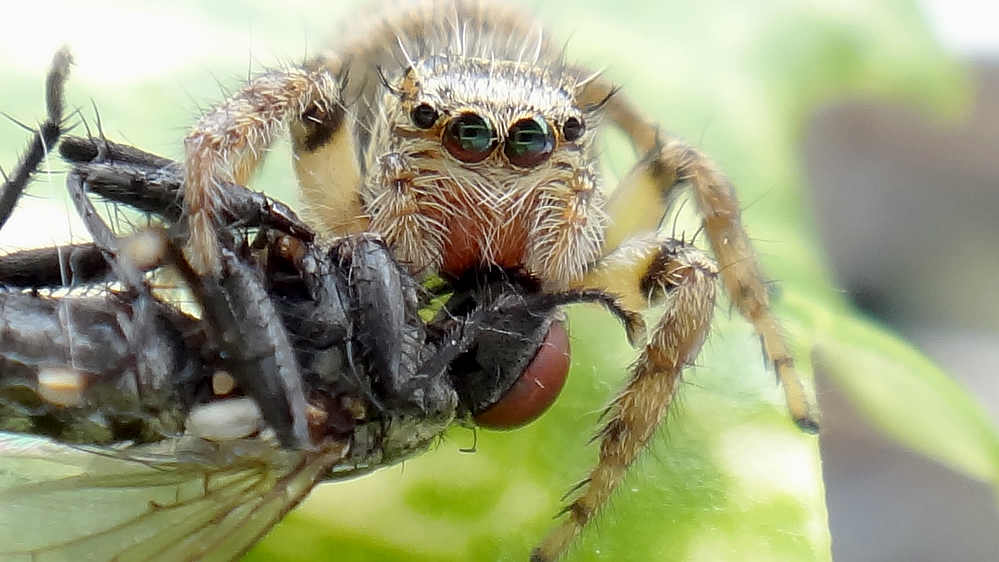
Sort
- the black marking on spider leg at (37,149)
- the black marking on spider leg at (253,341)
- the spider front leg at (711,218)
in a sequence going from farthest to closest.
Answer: the spider front leg at (711,218)
the black marking on spider leg at (37,149)
the black marking on spider leg at (253,341)

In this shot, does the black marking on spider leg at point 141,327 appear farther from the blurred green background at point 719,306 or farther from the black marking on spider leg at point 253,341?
the blurred green background at point 719,306

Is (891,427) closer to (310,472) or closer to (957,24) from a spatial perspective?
(310,472)

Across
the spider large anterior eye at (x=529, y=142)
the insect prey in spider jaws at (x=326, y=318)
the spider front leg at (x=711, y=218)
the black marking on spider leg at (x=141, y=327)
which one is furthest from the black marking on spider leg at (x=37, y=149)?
the spider front leg at (x=711, y=218)

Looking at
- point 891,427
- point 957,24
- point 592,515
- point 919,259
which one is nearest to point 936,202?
point 919,259

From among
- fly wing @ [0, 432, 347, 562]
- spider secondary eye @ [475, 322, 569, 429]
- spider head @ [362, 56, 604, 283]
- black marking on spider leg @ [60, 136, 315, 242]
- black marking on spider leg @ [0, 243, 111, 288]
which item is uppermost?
spider head @ [362, 56, 604, 283]

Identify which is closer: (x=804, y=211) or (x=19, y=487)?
(x=19, y=487)

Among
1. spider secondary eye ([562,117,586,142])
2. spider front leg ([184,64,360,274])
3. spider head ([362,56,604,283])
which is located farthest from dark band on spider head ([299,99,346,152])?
spider secondary eye ([562,117,586,142])

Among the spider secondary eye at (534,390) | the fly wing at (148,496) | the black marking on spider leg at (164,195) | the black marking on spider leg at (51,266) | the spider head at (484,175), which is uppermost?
the spider head at (484,175)

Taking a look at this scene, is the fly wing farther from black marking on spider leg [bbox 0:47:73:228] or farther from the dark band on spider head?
the dark band on spider head
